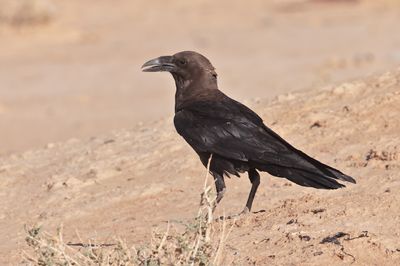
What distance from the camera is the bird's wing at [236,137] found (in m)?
6.70

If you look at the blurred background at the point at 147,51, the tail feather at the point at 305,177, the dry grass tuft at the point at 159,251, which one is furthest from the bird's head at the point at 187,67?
the blurred background at the point at 147,51

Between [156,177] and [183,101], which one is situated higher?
[183,101]

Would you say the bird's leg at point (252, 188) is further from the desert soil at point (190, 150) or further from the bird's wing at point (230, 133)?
the bird's wing at point (230, 133)

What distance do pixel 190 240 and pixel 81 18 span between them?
2171cm

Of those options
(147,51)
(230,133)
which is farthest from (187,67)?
(147,51)

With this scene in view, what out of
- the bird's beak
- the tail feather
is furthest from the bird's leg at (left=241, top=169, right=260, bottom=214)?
the bird's beak

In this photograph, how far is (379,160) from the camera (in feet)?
25.9

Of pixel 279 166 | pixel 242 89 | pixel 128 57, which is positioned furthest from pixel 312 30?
pixel 279 166

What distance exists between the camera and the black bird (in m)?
6.62

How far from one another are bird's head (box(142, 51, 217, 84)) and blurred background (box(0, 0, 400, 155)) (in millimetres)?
5533

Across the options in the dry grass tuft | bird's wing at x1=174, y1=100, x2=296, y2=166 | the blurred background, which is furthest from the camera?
the blurred background

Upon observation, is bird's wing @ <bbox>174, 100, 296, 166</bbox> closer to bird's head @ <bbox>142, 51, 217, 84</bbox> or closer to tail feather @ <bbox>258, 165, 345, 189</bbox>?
tail feather @ <bbox>258, 165, 345, 189</bbox>

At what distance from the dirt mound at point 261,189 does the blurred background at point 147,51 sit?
3.69 meters

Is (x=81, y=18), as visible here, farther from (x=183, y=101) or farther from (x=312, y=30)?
(x=183, y=101)
